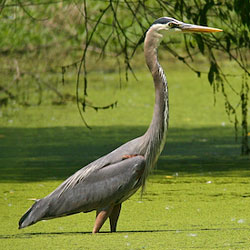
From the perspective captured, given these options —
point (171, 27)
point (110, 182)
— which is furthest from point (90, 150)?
point (110, 182)

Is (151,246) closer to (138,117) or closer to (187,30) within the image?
(187,30)

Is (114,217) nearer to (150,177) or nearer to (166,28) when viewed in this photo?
(166,28)

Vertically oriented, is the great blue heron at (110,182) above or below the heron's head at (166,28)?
below

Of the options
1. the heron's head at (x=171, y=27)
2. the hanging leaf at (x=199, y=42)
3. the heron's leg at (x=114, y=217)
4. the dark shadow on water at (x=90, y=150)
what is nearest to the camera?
the heron's leg at (x=114, y=217)

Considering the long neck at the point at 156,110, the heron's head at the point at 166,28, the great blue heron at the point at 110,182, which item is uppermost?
the heron's head at the point at 166,28

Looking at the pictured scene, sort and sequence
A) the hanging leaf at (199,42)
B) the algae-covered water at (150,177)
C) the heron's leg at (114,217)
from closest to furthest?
the algae-covered water at (150,177)
the heron's leg at (114,217)
the hanging leaf at (199,42)

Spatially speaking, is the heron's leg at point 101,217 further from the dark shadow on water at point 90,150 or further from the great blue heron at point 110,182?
the dark shadow on water at point 90,150

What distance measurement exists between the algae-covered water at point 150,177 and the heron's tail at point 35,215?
9cm

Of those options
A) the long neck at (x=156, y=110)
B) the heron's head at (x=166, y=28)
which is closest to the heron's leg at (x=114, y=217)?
the long neck at (x=156, y=110)

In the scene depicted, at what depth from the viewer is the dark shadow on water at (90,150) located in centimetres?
755

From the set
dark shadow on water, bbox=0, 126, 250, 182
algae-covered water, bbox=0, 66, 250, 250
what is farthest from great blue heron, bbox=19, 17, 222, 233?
dark shadow on water, bbox=0, 126, 250, 182

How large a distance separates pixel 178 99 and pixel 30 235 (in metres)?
8.01

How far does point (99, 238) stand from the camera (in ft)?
15.8

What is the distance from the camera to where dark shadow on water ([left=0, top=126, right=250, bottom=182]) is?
755 cm
